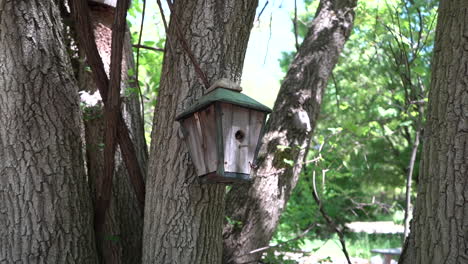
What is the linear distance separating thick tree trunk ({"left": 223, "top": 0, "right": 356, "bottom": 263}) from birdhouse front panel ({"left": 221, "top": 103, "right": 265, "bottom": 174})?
4.21 ft

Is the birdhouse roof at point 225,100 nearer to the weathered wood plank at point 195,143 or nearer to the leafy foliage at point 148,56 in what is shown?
the weathered wood plank at point 195,143

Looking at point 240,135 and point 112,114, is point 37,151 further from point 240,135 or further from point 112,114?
point 240,135

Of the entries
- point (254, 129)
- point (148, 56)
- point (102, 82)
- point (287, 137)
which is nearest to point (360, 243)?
point (148, 56)

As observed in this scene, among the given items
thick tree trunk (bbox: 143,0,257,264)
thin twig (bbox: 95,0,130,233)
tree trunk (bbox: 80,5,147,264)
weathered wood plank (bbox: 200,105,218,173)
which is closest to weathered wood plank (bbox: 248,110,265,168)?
weathered wood plank (bbox: 200,105,218,173)

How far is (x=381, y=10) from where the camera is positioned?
7777 millimetres

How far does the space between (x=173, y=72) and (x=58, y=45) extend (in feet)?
2.34

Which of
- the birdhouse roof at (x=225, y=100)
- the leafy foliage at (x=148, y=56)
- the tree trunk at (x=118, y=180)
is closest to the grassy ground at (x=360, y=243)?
the leafy foliage at (x=148, y=56)

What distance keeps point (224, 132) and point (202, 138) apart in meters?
0.16

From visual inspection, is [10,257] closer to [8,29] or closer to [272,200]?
[8,29]

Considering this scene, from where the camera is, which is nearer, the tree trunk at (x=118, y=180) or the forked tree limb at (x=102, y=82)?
the forked tree limb at (x=102, y=82)

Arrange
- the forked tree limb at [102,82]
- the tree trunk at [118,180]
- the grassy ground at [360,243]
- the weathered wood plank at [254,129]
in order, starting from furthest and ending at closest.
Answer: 1. the grassy ground at [360,243]
2. the tree trunk at [118,180]
3. the forked tree limb at [102,82]
4. the weathered wood plank at [254,129]

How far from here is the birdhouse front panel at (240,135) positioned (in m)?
2.36

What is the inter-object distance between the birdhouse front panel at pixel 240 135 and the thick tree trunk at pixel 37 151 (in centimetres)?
102

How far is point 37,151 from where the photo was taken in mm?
2703
